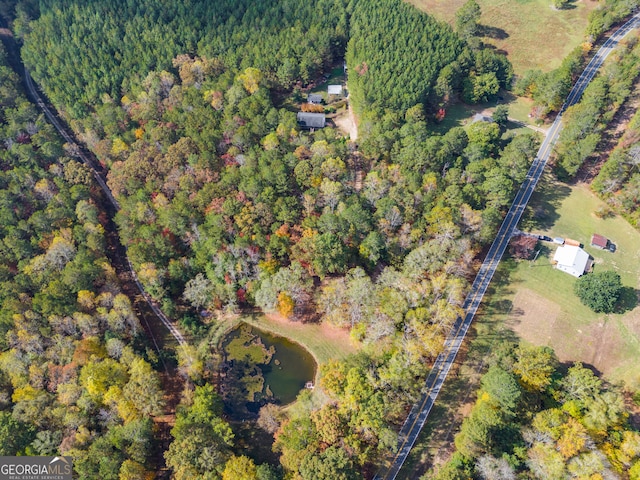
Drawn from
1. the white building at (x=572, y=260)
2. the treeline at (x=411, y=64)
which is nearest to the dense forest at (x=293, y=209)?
the treeline at (x=411, y=64)

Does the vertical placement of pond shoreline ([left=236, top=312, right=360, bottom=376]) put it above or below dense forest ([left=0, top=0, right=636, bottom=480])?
below

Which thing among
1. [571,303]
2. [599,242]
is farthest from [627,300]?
[599,242]

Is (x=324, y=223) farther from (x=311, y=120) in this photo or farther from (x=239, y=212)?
(x=311, y=120)

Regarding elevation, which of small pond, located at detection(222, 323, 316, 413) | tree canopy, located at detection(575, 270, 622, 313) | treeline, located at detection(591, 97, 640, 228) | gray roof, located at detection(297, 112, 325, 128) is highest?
gray roof, located at detection(297, 112, 325, 128)

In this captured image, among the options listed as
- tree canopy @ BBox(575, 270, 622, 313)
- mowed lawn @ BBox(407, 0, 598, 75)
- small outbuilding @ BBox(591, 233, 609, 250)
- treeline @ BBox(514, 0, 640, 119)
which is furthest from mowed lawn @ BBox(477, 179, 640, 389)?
mowed lawn @ BBox(407, 0, 598, 75)

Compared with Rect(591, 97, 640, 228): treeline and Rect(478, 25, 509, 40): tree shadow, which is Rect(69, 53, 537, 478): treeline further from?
Rect(478, 25, 509, 40): tree shadow
